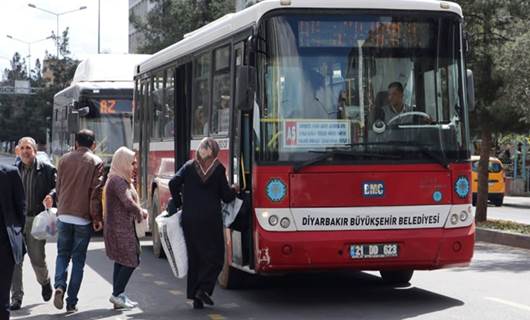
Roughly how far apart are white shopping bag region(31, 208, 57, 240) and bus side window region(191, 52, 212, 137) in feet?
9.07

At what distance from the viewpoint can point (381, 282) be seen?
13555 mm

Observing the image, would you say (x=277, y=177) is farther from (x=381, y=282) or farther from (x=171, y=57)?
(x=171, y=57)

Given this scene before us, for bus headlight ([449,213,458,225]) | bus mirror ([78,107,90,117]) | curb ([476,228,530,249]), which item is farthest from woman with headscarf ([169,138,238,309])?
bus mirror ([78,107,90,117])

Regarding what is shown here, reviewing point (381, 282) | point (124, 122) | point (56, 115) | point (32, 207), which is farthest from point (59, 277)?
point (56, 115)

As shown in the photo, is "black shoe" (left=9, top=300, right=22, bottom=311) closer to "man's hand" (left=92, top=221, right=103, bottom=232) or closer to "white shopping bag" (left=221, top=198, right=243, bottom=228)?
"man's hand" (left=92, top=221, right=103, bottom=232)

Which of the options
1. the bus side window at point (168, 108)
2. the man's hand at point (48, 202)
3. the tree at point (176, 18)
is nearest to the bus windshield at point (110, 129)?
the bus side window at point (168, 108)

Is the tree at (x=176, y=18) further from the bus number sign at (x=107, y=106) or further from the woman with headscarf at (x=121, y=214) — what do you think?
the woman with headscarf at (x=121, y=214)

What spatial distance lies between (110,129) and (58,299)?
511 inches

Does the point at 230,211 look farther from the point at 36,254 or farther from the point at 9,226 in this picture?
the point at 9,226

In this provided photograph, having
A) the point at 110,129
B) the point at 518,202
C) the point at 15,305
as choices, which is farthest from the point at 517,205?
the point at 15,305

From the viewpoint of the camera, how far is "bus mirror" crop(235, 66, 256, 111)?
1102 centimetres

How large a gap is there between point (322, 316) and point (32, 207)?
327cm

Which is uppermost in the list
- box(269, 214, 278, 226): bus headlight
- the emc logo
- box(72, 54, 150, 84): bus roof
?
box(72, 54, 150, 84): bus roof

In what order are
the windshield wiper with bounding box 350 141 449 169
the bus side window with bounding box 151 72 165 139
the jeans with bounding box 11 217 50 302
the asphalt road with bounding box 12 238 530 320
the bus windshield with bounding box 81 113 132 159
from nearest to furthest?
1. the asphalt road with bounding box 12 238 530 320
2. the windshield wiper with bounding box 350 141 449 169
3. the jeans with bounding box 11 217 50 302
4. the bus side window with bounding box 151 72 165 139
5. the bus windshield with bounding box 81 113 132 159
